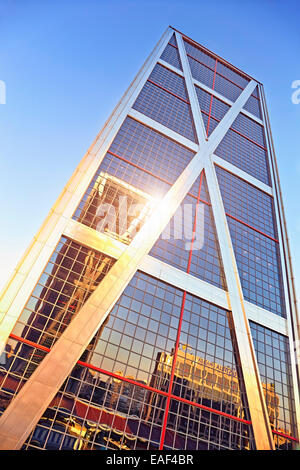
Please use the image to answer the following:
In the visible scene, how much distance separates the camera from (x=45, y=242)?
15.4 m

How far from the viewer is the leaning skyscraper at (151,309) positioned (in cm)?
1238

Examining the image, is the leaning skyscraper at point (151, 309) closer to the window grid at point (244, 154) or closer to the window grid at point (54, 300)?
the window grid at point (54, 300)

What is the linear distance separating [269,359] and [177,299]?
6.71m

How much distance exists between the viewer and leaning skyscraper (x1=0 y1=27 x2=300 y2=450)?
1238 cm

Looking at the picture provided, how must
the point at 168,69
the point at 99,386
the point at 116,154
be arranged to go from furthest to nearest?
1. the point at 168,69
2. the point at 116,154
3. the point at 99,386

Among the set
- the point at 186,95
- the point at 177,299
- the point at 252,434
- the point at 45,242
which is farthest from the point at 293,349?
the point at 186,95

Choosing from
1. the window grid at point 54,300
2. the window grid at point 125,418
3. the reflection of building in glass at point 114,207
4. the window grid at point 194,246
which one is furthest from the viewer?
the window grid at point 194,246

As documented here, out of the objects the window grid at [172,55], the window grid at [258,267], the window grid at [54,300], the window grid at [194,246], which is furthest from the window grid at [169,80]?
the window grid at [54,300]

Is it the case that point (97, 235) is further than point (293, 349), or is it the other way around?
point (293, 349)

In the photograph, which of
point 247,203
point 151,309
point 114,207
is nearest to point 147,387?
point 151,309

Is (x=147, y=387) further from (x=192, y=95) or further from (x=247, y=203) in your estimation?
(x=192, y=95)

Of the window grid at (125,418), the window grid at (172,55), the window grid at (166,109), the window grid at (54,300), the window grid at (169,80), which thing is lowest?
the window grid at (125,418)

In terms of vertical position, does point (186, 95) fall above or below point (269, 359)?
above
